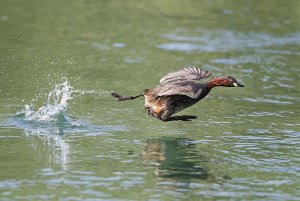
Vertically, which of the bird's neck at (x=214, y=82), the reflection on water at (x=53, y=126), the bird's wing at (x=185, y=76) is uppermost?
the bird's wing at (x=185, y=76)

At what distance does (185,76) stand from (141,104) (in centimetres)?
158

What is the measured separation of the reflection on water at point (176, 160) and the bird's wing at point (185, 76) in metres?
0.97

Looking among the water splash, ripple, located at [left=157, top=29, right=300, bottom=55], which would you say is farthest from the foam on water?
ripple, located at [left=157, top=29, right=300, bottom=55]

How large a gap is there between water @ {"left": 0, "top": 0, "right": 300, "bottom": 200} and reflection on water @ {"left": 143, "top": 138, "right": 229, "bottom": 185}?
0.06 ft

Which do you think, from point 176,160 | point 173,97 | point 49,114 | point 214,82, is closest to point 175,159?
point 176,160

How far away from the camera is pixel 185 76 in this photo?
11.5 metres

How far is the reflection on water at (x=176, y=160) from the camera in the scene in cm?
916

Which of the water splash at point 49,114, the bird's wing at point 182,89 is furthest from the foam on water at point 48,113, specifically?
the bird's wing at point 182,89

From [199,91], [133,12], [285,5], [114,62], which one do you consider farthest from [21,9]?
[199,91]

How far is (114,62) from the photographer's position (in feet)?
50.8

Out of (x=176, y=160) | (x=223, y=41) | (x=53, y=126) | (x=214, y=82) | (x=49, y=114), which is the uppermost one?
(x=223, y=41)

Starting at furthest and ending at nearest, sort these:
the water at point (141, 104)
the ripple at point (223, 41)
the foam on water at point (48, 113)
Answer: the ripple at point (223, 41)
the foam on water at point (48, 113)
the water at point (141, 104)

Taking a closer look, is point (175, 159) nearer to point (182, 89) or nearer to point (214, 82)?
point (182, 89)

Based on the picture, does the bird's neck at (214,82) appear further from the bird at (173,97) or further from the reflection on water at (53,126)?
the reflection on water at (53,126)
